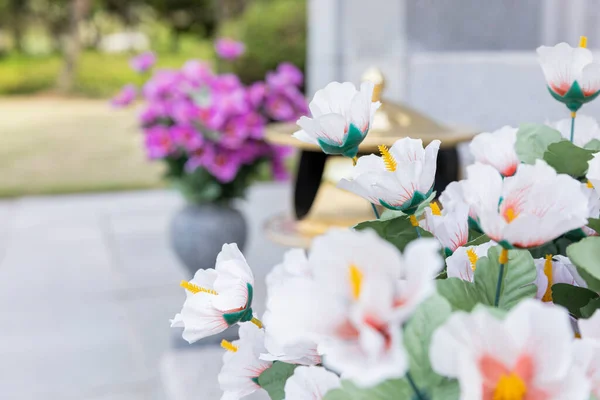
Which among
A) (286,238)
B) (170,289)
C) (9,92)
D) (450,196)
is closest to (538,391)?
(450,196)

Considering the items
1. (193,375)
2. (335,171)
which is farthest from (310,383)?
(335,171)

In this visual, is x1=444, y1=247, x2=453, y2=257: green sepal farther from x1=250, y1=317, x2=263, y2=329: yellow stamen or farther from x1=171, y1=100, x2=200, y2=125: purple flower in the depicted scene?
x1=171, y1=100, x2=200, y2=125: purple flower

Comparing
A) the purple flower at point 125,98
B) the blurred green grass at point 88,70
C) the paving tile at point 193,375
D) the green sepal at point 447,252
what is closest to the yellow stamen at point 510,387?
the green sepal at point 447,252

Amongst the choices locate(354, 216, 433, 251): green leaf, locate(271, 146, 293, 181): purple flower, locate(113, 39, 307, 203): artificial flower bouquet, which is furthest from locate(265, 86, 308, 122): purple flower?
locate(354, 216, 433, 251): green leaf

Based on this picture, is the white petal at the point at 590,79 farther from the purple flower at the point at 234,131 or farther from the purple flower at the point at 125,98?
the purple flower at the point at 125,98

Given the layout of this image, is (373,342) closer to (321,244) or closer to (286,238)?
(321,244)

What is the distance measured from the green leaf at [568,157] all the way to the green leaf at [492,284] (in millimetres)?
109

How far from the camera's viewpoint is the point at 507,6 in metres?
2.34

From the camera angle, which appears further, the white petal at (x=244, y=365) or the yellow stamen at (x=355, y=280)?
the white petal at (x=244, y=365)

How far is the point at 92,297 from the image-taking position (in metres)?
3.50

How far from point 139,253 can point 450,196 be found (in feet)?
13.0

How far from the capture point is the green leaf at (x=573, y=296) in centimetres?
42

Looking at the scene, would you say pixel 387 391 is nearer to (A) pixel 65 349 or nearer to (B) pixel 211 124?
(B) pixel 211 124

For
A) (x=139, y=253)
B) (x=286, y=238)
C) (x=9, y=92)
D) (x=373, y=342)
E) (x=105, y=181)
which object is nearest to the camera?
(x=373, y=342)
